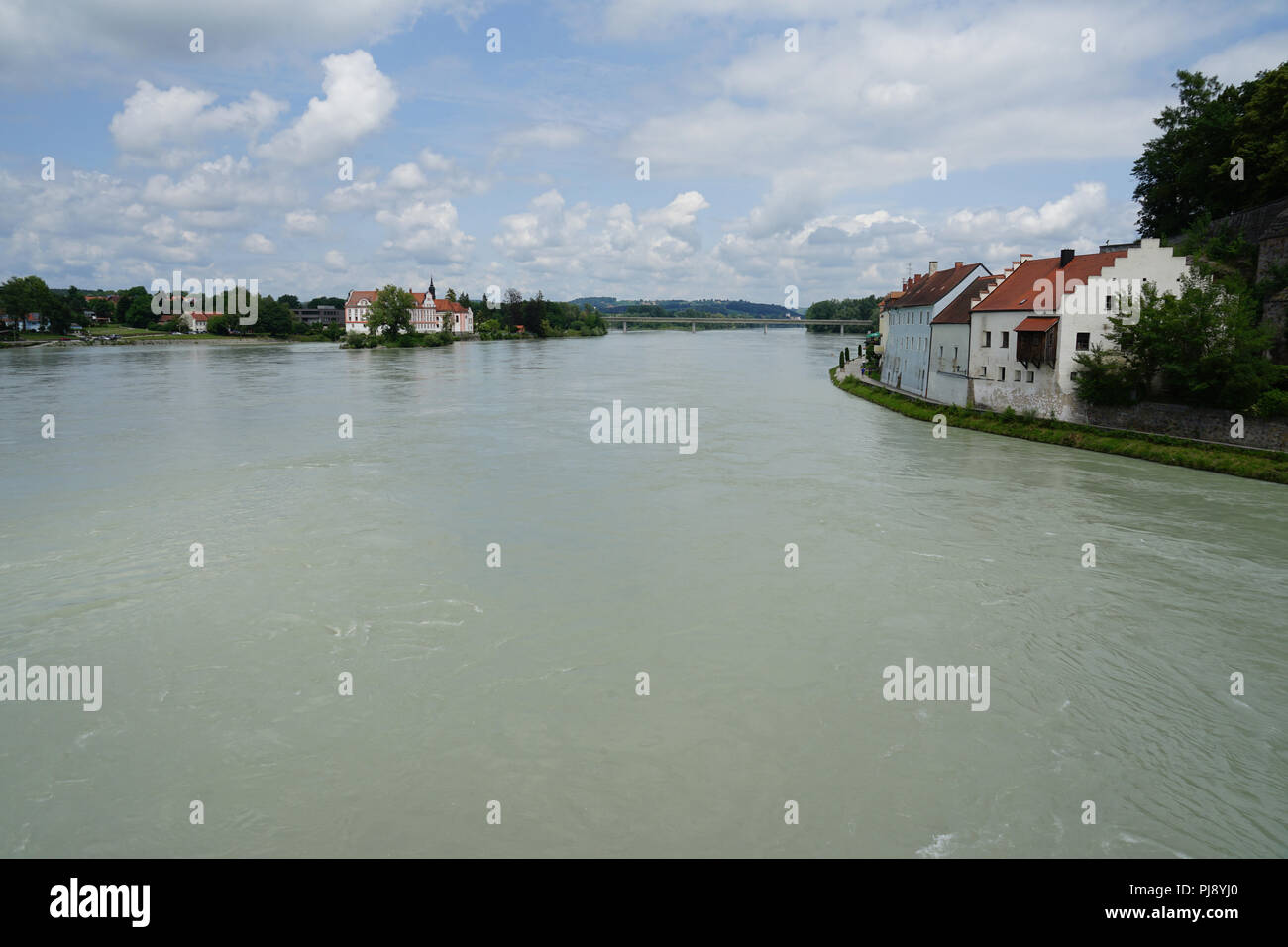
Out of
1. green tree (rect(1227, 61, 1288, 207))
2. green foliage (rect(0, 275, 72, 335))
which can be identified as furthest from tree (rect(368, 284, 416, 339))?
green tree (rect(1227, 61, 1288, 207))

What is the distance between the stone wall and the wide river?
1.84 metres

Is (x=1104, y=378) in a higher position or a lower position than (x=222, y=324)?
lower

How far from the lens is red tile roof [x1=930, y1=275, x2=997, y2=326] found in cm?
2964

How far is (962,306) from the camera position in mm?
30266

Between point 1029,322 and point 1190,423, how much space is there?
5878 millimetres

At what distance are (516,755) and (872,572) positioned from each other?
7.18 metres

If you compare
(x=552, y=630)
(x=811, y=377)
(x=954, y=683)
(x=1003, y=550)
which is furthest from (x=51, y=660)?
(x=811, y=377)

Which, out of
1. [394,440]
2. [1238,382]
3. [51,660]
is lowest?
[51,660]

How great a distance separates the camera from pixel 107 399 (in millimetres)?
33719

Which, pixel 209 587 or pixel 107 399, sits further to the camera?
pixel 107 399

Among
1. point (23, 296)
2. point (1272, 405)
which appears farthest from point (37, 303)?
point (1272, 405)

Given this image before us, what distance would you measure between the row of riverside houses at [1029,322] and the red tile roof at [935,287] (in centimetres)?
13

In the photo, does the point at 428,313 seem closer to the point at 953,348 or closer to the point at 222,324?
the point at 222,324
